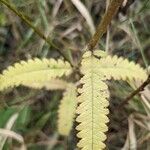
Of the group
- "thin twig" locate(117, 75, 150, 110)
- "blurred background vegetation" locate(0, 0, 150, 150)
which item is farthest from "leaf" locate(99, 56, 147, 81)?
"blurred background vegetation" locate(0, 0, 150, 150)

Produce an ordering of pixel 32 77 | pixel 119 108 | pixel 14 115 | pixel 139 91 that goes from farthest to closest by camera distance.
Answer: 1. pixel 119 108
2. pixel 14 115
3. pixel 139 91
4. pixel 32 77

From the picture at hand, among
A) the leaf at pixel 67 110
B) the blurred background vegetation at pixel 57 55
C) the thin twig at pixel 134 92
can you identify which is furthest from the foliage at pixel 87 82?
the blurred background vegetation at pixel 57 55

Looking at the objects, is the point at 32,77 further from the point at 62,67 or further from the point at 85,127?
the point at 85,127

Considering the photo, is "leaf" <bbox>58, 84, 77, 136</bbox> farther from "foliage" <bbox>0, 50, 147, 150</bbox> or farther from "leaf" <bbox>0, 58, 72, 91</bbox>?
"leaf" <bbox>0, 58, 72, 91</bbox>

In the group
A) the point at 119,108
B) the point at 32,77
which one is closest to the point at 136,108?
the point at 119,108

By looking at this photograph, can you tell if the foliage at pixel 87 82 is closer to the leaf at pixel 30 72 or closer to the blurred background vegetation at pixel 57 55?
the leaf at pixel 30 72
